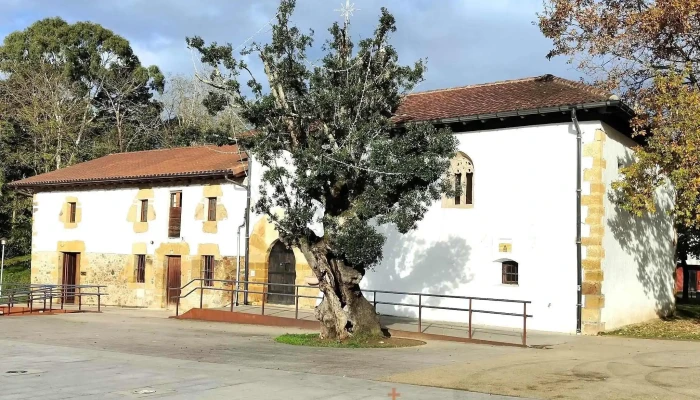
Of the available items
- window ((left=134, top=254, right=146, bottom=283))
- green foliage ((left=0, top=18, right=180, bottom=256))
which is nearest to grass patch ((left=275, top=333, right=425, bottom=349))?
window ((left=134, top=254, right=146, bottom=283))

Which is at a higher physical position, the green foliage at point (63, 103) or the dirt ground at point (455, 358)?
the green foliage at point (63, 103)

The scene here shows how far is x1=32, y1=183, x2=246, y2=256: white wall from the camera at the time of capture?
24.4 meters

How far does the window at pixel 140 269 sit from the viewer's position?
2677 cm

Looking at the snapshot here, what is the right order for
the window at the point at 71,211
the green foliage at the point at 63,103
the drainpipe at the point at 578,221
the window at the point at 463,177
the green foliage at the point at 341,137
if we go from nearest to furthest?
1. the green foliage at the point at 341,137
2. the drainpipe at the point at 578,221
3. the window at the point at 463,177
4. the window at the point at 71,211
5. the green foliage at the point at 63,103

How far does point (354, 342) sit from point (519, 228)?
20.2ft

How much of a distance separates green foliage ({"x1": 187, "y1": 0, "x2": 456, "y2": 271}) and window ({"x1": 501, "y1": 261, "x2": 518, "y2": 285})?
4914mm

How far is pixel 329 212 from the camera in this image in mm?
14180

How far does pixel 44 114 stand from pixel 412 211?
31444mm

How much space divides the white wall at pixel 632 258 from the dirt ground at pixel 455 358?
2427 millimetres

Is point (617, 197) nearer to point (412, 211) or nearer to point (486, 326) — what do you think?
point (486, 326)

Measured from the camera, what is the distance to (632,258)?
1920 cm

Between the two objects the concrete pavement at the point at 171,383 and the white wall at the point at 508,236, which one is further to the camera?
the white wall at the point at 508,236

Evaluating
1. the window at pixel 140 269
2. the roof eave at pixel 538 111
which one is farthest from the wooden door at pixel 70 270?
the roof eave at pixel 538 111

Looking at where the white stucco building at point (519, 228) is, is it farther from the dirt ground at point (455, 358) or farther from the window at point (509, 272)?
the dirt ground at point (455, 358)
